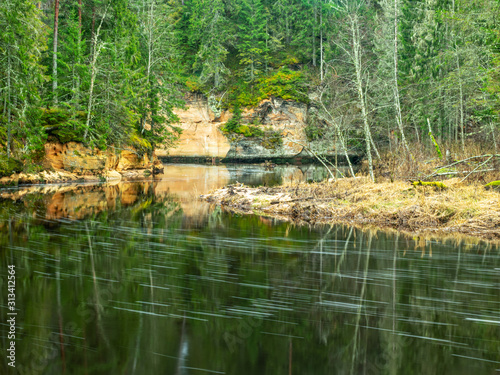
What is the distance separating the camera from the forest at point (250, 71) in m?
17.0

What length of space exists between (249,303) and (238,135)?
45.3m

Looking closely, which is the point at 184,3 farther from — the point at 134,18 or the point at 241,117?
the point at 134,18

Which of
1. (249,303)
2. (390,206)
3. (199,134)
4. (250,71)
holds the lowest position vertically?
(249,303)

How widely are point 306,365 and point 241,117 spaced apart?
46955 millimetres

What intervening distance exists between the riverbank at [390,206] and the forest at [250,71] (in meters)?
2.67

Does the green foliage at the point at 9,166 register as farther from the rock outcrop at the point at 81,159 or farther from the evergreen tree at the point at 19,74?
the rock outcrop at the point at 81,159

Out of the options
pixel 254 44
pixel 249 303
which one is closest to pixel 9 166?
pixel 249 303

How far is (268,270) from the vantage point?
6.57 m

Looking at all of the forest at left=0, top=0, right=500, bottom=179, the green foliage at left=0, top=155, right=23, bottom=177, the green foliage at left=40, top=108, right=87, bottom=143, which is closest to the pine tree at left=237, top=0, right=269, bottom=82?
the forest at left=0, top=0, right=500, bottom=179

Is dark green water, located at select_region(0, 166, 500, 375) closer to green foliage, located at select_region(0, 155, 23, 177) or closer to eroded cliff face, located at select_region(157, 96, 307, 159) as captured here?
green foliage, located at select_region(0, 155, 23, 177)

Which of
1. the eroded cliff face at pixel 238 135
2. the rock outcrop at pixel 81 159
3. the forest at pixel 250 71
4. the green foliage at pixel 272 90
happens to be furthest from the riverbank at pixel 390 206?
the green foliage at pixel 272 90

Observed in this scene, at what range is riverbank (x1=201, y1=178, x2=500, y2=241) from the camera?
969 centimetres

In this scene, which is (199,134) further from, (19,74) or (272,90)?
(19,74)

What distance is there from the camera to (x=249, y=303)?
16.5 feet
